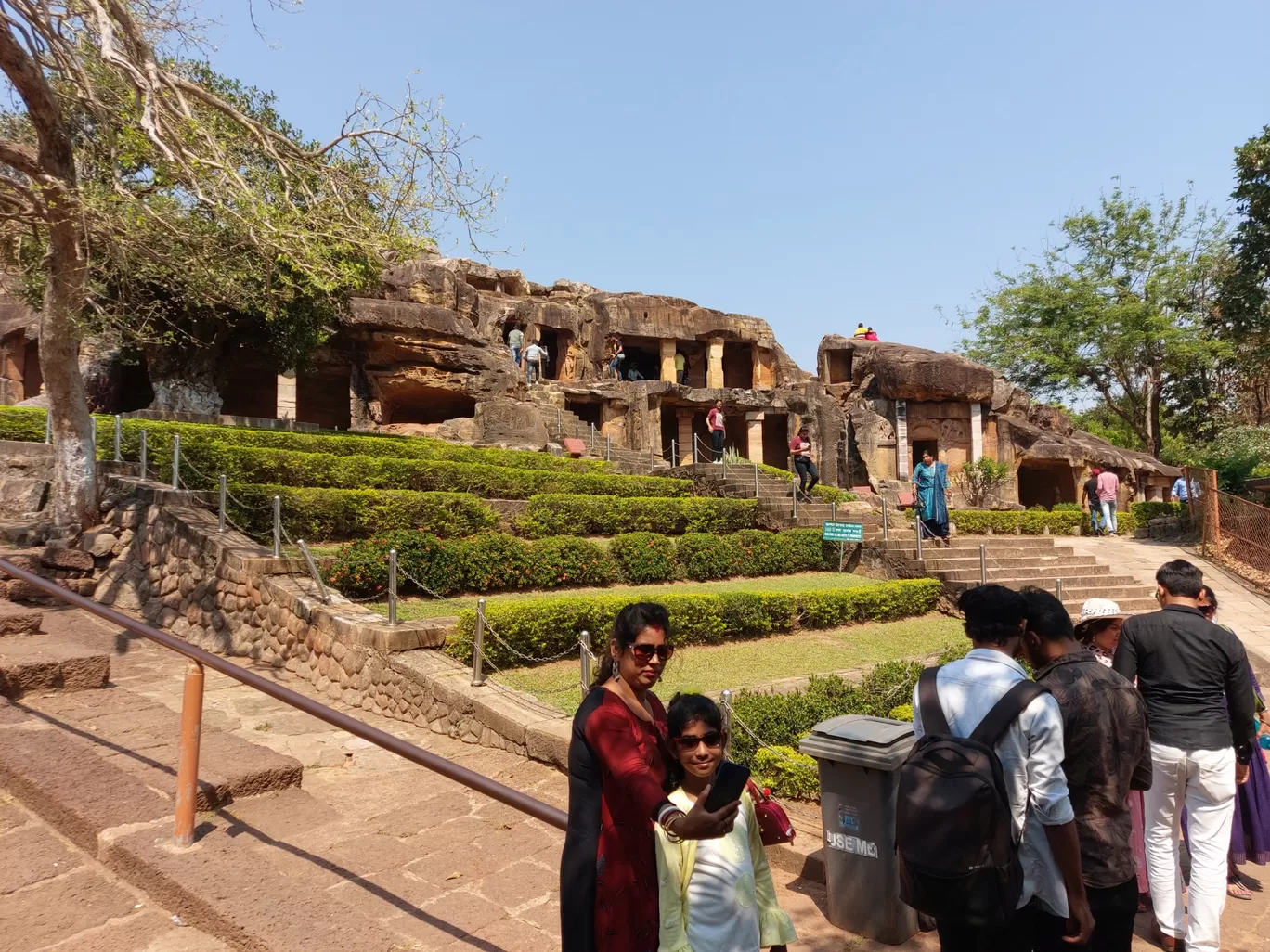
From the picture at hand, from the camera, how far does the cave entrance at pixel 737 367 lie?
35.7m

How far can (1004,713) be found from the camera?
8.36 ft

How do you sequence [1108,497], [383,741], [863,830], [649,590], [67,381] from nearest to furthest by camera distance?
[383,741] → [863,830] → [67,381] → [649,590] → [1108,497]

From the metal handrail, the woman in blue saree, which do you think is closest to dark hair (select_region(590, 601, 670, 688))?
the metal handrail

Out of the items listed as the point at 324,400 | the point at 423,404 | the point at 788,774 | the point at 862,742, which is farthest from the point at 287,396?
the point at 862,742

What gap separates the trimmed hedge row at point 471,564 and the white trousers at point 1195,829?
22.5ft

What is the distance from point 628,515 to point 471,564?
4134 millimetres

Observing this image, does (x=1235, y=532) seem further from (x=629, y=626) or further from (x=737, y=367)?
(x=737, y=367)

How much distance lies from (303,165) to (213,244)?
2058mm

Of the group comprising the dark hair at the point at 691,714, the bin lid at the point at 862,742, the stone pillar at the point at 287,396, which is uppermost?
the stone pillar at the point at 287,396

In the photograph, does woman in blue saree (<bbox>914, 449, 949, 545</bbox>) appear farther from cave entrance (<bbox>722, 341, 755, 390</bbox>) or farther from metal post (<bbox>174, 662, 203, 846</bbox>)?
cave entrance (<bbox>722, 341, 755, 390</bbox>)

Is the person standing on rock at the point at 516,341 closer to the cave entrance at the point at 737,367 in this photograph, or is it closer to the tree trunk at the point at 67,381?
the cave entrance at the point at 737,367

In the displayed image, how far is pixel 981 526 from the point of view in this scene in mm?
19766

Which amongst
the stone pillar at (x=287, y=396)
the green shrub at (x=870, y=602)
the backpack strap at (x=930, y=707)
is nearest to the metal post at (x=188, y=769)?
the backpack strap at (x=930, y=707)

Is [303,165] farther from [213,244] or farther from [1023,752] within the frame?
[1023,752]
